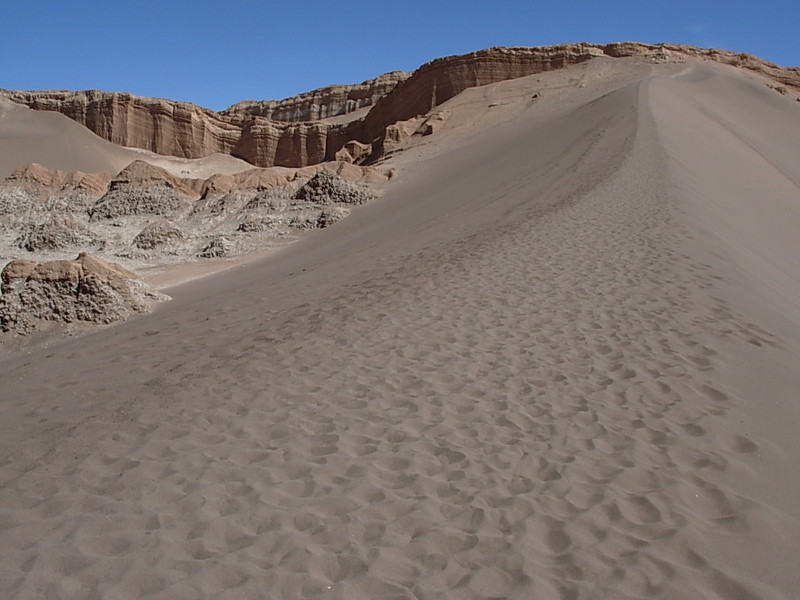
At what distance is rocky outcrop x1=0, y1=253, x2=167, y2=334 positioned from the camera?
876 cm

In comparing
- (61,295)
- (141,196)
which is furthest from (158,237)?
(61,295)

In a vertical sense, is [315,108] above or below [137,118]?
above

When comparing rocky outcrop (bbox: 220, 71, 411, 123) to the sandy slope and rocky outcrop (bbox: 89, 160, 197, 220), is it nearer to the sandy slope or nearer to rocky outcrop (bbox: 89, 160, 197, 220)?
rocky outcrop (bbox: 89, 160, 197, 220)

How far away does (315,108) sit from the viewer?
59.9 m

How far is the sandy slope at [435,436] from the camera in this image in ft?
9.93

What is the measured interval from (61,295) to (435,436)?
696cm

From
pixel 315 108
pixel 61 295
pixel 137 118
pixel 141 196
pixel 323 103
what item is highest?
pixel 323 103

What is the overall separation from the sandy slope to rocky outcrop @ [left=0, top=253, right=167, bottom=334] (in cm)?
74

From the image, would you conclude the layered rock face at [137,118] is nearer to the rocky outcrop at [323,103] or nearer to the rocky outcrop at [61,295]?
the rocky outcrop at [323,103]

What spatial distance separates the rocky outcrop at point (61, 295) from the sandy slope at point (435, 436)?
2.41 feet

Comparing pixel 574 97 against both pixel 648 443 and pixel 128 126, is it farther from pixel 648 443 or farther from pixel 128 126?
pixel 128 126

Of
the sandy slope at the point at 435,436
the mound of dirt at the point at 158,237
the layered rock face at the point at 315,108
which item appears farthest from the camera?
the layered rock face at the point at 315,108

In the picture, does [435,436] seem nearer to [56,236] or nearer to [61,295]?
[61,295]

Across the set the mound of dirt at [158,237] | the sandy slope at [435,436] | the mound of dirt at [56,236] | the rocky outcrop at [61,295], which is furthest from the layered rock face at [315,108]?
the sandy slope at [435,436]
